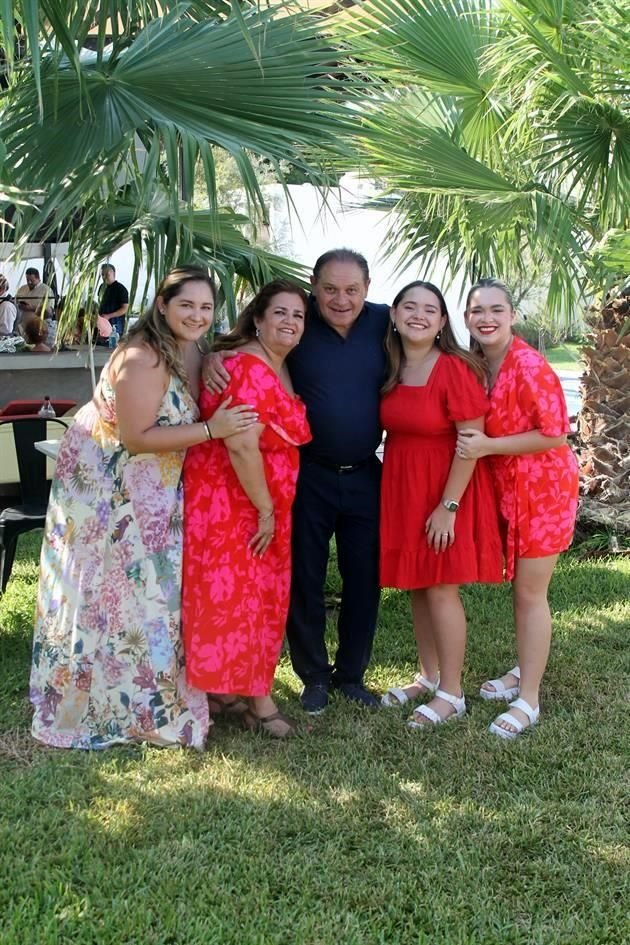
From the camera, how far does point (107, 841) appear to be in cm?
307

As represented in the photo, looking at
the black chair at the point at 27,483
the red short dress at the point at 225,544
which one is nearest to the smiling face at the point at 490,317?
the red short dress at the point at 225,544

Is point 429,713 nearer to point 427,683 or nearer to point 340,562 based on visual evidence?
point 427,683

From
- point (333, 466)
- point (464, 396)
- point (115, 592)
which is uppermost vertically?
point (464, 396)

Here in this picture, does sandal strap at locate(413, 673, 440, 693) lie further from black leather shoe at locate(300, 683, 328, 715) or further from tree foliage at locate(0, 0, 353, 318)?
tree foliage at locate(0, 0, 353, 318)

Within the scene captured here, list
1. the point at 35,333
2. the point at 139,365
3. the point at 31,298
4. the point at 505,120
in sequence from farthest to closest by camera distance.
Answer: the point at 31,298 → the point at 35,333 → the point at 505,120 → the point at 139,365

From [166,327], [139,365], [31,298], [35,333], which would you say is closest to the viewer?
[139,365]

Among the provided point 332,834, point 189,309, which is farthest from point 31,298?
point 332,834

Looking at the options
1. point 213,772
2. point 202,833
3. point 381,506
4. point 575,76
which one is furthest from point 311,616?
point 575,76

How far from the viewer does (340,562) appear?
4.17m

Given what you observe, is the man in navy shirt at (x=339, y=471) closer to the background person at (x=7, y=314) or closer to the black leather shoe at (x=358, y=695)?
the black leather shoe at (x=358, y=695)

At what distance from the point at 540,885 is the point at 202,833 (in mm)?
1021

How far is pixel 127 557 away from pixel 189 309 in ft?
3.02

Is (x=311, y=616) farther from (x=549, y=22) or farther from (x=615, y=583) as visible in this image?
(x=549, y=22)

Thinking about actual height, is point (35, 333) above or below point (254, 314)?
below
